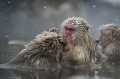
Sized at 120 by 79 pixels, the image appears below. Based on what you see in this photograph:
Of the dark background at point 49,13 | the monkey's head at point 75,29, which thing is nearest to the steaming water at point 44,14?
the dark background at point 49,13

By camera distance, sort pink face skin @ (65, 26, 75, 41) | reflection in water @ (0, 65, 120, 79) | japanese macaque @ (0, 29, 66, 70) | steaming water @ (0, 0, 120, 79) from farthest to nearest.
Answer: steaming water @ (0, 0, 120, 79) < pink face skin @ (65, 26, 75, 41) < japanese macaque @ (0, 29, 66, 70) < reflection in water @ (0, 65, 120, 79)

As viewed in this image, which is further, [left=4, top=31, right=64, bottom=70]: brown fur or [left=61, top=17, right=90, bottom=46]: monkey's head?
[left=61, top=17, right=90, bottom=46]: monkey's head

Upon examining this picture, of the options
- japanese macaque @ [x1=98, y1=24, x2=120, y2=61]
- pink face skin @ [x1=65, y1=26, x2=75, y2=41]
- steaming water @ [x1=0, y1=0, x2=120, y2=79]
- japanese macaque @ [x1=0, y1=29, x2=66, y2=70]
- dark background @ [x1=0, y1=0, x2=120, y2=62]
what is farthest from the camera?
dark background @ [x1=0, y1=0, x2=120, y2=62]

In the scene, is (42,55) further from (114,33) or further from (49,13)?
(49,13)

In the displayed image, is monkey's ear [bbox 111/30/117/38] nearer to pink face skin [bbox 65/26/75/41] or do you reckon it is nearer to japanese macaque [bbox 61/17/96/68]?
japanese macaque [bbox 61/17/96/68]

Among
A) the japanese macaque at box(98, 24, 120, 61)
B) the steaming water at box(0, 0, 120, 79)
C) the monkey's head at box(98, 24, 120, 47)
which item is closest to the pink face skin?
the japanese macaque at box(98, 24, 120, 61)

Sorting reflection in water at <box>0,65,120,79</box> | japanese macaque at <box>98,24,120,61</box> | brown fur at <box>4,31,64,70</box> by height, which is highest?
japanese macaque at <box>98,24,120,61</box>
